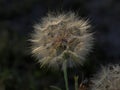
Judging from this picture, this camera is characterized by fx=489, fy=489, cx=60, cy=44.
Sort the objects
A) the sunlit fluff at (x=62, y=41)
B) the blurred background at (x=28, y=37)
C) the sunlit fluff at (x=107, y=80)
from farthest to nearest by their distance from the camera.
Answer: the blurred background at (x=28, y=37), the sunlit fluff at (x=62, y=41), the sunlit fluff at (x=107, y=80)

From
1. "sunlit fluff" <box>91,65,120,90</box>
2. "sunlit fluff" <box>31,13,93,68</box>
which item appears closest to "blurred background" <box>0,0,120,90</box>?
"sunlit fluff" <box>31,13,93,68</box>

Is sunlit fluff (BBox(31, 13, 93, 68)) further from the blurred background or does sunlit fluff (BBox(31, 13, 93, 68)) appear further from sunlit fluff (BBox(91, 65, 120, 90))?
the blurred background

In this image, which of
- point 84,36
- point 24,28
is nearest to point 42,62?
point 84,36

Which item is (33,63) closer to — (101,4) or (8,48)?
(8,48)

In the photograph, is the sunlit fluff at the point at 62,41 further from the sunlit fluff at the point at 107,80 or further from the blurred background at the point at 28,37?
the blurred background at the point at 28,37

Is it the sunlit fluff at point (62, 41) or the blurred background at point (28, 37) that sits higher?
the blurred background at point (28, 37)

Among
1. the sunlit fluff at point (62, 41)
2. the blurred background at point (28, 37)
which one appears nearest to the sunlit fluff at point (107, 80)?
the sunlit fluff at point (62, 41)

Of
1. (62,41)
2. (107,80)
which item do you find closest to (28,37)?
(62,41)
